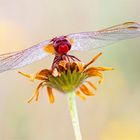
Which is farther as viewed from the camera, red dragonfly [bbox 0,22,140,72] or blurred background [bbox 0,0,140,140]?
blurred background [bbox 0,0,140,140]

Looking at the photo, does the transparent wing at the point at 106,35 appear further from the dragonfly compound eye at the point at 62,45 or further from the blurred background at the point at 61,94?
the blurred background at the point at 61,94

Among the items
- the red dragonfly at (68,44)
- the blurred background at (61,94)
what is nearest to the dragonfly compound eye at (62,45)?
the red dragonfly at (68,44)

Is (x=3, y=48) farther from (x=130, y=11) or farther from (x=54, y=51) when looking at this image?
(x=54, y=51)

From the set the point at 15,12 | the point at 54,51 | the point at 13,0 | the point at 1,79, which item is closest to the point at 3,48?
the point at 1,79

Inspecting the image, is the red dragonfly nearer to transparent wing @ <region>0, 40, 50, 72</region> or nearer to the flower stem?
transparent wing @ <region>0, 40, 50, 72</region>

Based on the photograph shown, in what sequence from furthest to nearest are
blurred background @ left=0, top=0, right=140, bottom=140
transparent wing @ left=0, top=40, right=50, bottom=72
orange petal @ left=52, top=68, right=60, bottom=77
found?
1. blurred background @ left=0, top=0, right=140, bottom=140
2. orange petal @ left=52, top=68, right=60, bottom=77
3. transparent wing @ left=0, top=40, right=50, bottom=72

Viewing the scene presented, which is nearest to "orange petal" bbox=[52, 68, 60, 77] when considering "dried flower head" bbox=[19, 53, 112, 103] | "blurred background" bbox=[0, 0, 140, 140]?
"dried flower head" bbox=[19, 53, 112, 103]

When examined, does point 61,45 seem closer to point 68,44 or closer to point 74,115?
point 68,44
